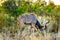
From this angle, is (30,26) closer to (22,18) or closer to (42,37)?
(22,18)

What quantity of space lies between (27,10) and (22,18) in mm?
3785

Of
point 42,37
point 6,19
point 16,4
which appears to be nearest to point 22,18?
point 6,19

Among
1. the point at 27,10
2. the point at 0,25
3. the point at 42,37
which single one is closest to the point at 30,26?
the point at 0,25

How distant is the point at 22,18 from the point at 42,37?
8.84 ft

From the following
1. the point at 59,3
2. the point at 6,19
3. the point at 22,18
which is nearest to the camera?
the point at 22,18

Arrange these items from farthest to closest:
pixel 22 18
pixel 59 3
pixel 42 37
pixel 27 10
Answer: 1. pixel 59 3
2. pixel 27 10
3. pixel 22 18
4. pixel 42 37

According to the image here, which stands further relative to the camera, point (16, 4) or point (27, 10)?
point (16, 4)

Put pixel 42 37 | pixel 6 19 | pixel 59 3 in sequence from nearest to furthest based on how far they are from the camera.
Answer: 1. pixel 42 37
2. pixel 6 19
3. pixel 59 3

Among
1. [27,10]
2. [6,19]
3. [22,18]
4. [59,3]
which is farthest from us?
[59,3]

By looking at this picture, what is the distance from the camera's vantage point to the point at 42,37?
434 inches

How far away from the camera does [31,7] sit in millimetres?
17641

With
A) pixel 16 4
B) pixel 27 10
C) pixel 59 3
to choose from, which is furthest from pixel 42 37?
pixel 59 3

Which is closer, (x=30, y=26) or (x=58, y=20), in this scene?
(x=30, y=26)

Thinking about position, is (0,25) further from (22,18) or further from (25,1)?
(25,1)
